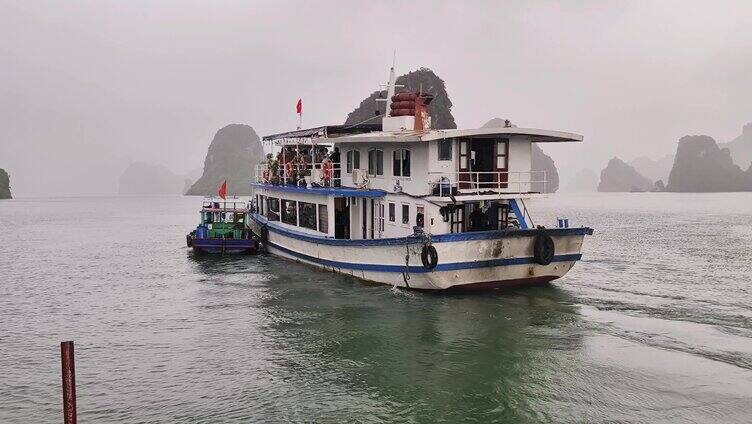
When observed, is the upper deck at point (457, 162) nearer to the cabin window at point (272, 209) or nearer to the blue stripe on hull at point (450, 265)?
the blue stripe on hull at point (450, 265)

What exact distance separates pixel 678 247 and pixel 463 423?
35106 mm

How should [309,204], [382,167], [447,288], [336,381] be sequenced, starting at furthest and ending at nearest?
[309,204] < [382,167] < [447,288] < [336,381]

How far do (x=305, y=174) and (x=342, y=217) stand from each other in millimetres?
4912

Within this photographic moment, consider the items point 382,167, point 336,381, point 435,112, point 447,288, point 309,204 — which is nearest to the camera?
point 336,381

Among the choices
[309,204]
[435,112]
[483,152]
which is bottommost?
[309,204]

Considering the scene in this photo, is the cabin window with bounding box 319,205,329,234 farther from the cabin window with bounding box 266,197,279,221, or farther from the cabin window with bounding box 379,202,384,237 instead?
the cabin window with bounding box 266,197,279,221

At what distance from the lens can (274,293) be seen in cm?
2456

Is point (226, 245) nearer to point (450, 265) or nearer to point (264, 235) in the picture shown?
point (264, 235)

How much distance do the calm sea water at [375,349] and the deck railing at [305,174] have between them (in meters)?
4.48

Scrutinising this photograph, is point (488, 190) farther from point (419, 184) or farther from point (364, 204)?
point (364, 204)

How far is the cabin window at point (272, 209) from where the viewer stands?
3644 cm

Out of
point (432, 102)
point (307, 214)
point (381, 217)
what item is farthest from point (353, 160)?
point (432, 102)

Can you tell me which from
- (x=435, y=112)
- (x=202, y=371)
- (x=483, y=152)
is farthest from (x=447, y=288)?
(x=435, y=112)

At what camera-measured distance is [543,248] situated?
71.7 feet
